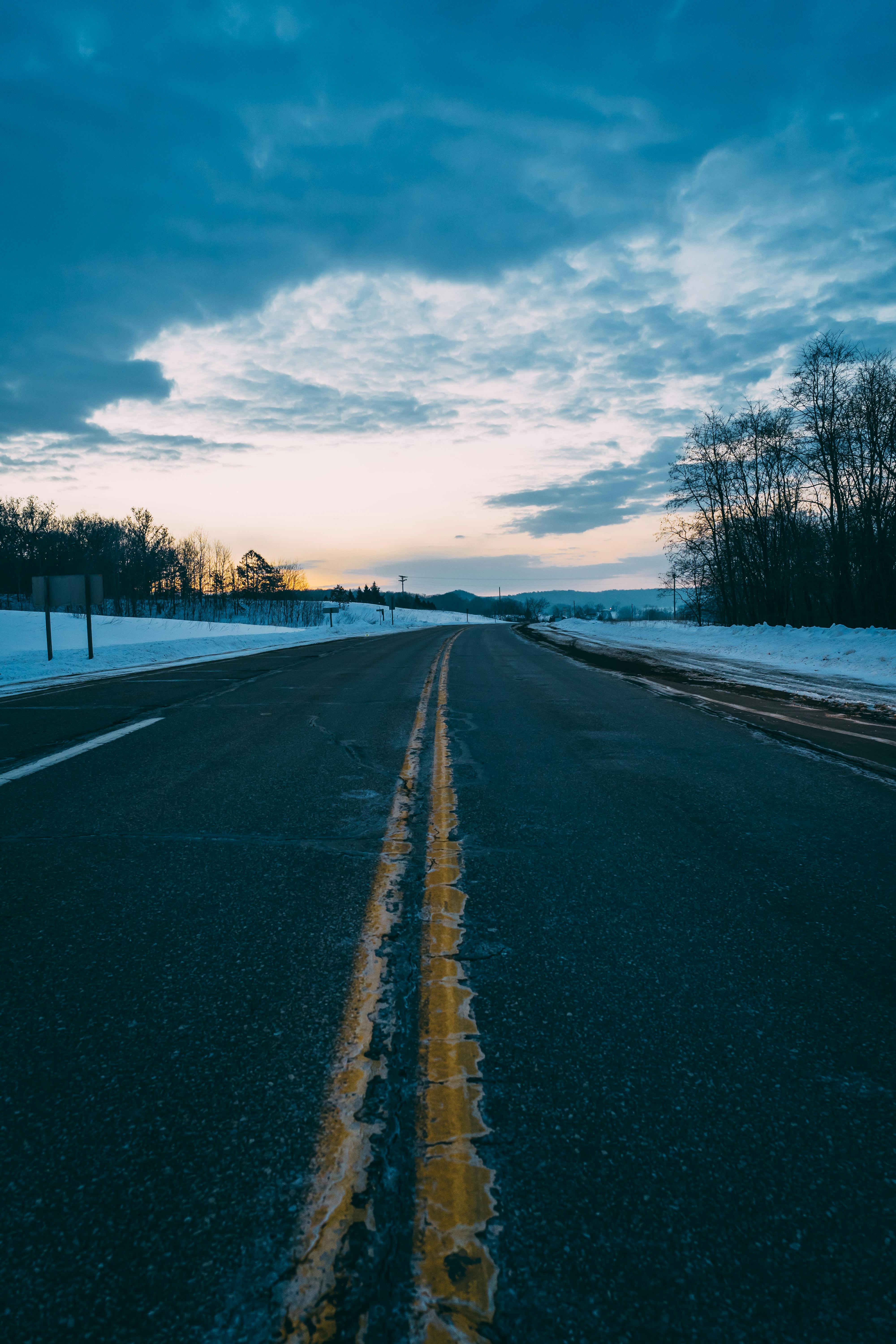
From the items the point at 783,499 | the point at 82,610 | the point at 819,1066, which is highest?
the point at 783,499

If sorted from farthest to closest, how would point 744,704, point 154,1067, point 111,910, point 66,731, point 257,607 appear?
point 257,607, point 744,704, point 66,731, point 111,910, point 154,1067

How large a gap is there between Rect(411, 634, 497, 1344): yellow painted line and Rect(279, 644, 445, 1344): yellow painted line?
135mm

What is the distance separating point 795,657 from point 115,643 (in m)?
25.0

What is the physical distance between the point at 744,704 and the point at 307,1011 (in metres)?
9.27

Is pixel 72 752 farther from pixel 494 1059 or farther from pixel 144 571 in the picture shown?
pixel 144 571

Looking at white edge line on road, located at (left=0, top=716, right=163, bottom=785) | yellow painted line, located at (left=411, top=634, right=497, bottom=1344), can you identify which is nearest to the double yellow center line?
yellow painted line, located at (left=411, top=634, right=497, bottom=1344)

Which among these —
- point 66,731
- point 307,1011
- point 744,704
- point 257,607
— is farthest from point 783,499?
point 257,607

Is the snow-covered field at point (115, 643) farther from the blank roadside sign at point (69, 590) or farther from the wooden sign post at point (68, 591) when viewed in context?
the blank roadside sign at point (69, 590)

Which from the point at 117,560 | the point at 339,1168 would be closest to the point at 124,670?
the point at 339,1168

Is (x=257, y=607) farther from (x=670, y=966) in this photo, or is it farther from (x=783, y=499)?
(x=670, y=966)

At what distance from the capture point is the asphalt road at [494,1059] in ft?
4.43

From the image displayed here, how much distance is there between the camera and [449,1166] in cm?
164

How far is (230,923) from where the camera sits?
301 centimetres

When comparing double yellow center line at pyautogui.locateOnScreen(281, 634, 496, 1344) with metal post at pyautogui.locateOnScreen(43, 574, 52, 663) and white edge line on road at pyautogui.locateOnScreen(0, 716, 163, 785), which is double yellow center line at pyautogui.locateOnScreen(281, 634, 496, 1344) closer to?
white edge line on road at pyautogui.locateOnScreen(0, 716, 163, 785)
